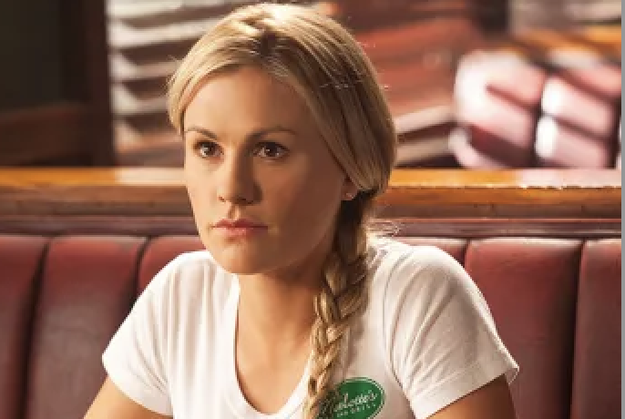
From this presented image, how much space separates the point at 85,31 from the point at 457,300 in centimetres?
340

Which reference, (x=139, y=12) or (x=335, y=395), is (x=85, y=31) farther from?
(x=335, y=395)

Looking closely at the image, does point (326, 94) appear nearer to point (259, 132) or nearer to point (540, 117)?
point (259, 132)

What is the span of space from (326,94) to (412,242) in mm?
483

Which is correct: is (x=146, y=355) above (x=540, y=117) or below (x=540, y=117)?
above

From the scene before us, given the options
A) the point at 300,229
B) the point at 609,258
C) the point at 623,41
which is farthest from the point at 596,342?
the point at 623,41

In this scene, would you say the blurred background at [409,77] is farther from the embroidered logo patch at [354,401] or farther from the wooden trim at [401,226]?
the embroidered logo patch at [354,401]

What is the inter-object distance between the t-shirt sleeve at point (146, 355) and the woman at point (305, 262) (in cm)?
3

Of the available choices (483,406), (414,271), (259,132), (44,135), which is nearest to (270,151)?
(259,132)

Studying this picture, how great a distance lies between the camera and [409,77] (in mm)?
6676

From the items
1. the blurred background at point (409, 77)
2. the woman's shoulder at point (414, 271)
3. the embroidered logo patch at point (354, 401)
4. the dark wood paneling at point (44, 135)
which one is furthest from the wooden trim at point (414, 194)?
the dark wood paneling at point (44, 135)

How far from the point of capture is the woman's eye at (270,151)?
60.8 inches

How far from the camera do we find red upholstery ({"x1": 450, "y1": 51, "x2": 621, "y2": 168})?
3.85 meters

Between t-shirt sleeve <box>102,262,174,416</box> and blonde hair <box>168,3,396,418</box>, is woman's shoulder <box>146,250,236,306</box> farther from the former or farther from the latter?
blonde hair <box>168,3,396,418</box>

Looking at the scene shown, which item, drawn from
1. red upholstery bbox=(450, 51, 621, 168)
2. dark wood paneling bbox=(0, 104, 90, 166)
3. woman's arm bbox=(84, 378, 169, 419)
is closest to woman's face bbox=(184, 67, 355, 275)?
woman's arm bbox=(84, 378, 169, 419)
